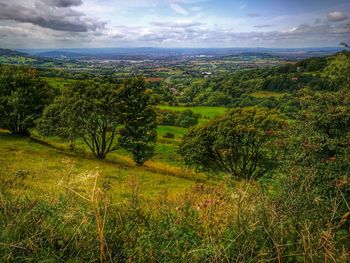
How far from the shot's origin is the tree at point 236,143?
28.2 metres

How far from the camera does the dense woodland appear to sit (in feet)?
14.8

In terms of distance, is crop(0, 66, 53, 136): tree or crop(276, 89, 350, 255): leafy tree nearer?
crop(276, 89, 350, 255): leafy tree

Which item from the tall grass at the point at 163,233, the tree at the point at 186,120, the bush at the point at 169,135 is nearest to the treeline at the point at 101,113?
the tall grass at the point at 163,233

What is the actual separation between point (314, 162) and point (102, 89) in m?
25.5

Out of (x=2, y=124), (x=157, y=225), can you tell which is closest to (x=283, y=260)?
(x=157, y=225)

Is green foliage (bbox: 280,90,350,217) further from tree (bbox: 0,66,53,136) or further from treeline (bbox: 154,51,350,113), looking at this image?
treeline (bbox: 154,51,350,113)

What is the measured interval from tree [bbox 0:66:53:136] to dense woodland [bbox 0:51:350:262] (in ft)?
0.54

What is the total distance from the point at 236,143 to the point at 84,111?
A: 16.7 meters

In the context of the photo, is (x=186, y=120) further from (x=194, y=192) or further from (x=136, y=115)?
(x=194, y=192)

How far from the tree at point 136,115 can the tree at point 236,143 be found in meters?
5.00

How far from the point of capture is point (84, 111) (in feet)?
100

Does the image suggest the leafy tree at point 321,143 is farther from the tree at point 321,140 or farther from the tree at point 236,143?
the tree at point 236,143

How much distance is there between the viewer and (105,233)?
4875 mm

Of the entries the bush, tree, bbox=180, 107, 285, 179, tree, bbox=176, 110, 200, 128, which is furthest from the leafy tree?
tree, bbox=176, 110, 200, 128
